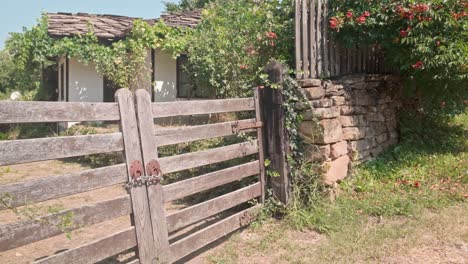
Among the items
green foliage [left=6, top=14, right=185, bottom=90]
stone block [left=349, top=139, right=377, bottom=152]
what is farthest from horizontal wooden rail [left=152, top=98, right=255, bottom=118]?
green foliage [left=6, top=14, right=185, bottom=90]

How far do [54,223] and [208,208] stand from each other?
1.58 metres

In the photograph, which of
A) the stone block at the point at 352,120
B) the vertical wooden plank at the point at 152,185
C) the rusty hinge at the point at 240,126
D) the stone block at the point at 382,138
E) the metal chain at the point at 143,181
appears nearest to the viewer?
the metal chain at the point at 143,181

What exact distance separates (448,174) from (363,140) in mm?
1192

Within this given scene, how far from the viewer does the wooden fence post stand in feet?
14.4

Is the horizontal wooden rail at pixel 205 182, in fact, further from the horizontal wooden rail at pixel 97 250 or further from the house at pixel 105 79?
the house at pixel 105 79

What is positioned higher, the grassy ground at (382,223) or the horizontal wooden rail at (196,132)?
the horizontal wooden rail at (196,132)

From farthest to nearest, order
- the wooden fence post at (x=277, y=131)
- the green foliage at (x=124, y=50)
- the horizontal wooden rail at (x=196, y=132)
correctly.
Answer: the green foliage at (x=124, y=50) < the wooden fence post at (x=277, y=131) < the horizontal wooden rail at (x=196, y=132)

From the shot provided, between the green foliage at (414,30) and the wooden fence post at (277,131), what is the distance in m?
1.25

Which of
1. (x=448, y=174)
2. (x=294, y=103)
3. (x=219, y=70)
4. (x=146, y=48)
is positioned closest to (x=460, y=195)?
(x=448, y=174)

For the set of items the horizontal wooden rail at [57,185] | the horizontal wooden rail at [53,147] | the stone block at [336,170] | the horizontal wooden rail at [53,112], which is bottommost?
the stone block at [336,170]

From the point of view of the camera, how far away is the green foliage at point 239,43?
5379 millimetres

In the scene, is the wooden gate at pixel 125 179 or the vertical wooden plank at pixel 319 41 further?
the vertical wooden plank at pixel 319 41

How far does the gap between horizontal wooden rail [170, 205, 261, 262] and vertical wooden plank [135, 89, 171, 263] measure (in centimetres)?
16

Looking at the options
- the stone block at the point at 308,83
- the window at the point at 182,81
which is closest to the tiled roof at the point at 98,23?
the window at the point at 182,81
